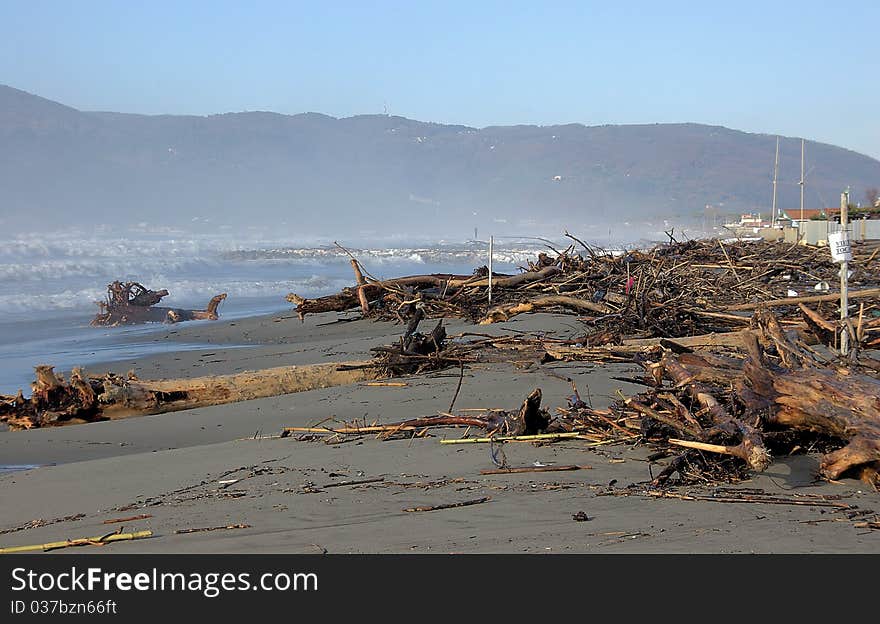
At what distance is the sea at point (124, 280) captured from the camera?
13.5m

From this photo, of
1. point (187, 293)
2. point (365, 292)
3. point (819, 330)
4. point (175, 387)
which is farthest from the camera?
point (187, 293)

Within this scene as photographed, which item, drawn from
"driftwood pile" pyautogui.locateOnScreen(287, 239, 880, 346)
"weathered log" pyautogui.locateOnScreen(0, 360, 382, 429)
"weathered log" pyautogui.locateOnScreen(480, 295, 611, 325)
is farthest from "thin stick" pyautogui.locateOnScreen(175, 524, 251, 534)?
"weathered log" pyautogui.locateOnScreen(480, 295, 611, 325)

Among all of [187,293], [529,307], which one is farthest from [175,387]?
[187,293]

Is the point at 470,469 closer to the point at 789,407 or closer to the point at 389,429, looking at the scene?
the point at 389,429

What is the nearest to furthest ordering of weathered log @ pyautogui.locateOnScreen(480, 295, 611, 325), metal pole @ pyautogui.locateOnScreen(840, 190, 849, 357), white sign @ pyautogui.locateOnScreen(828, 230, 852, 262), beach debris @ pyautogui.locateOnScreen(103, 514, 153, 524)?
beach debris @ pyautogui.locateOnScreen(103, 514, 153, 524)
metal pole @ pyautogui.locateOnScreen(840, 190, 849, 357)
white sign @ pyautogui.locateOnScreen(828, 230, 852, 262)
weathered log @ pyautogui.locateOnScreen(480, 295, 611, 325)

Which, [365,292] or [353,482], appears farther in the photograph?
[365,292]

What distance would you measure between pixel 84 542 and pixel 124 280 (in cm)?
2823

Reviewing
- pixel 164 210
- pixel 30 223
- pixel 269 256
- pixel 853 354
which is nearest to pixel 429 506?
pixel 853 354

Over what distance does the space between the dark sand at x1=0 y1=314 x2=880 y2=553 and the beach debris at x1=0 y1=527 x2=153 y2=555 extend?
7cm

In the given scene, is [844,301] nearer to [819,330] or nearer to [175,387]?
[819,330]

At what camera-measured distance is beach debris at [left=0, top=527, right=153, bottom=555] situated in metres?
3.60

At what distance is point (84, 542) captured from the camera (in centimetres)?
361

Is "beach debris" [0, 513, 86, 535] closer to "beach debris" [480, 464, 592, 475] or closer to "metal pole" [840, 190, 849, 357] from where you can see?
"beach debris" [480, 464, 592, 475]
